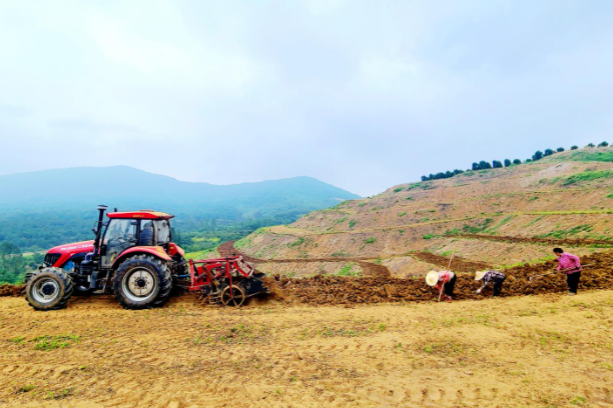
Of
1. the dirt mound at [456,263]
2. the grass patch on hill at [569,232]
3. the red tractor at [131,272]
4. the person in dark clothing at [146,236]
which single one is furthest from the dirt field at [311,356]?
the grass patch on hill at [569,232]

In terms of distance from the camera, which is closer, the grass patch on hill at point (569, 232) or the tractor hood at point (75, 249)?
the tractor hood at point (75, 249)

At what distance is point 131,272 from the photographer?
8172 mm

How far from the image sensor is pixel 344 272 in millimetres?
25797

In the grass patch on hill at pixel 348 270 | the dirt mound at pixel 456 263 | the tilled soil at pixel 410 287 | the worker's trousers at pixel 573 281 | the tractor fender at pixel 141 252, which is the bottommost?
the grass patch on hill at pixel 348 270

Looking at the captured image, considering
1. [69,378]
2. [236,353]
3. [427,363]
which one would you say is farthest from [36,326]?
[427,363]

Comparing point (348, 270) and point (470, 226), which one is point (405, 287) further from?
point (470, 226)

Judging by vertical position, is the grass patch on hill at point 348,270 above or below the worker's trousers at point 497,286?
below

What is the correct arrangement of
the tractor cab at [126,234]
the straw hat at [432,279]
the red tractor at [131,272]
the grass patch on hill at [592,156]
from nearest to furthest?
the red tractor at [131,272] → the tractor cab at [126,234] → the straw hat at [432,279] → the grass patch on hill at [592,156]

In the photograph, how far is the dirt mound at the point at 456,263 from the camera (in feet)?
61.3

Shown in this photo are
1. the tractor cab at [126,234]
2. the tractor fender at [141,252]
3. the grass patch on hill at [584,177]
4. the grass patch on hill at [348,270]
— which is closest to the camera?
the tractor fender at [141,252]

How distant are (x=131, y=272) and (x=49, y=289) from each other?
197cm

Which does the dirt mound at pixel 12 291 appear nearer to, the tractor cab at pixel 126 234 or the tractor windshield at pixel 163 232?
the tractor cab at pixel 126 234

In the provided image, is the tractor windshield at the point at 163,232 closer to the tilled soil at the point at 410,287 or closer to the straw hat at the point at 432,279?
the tilled soil at the point at 410,287

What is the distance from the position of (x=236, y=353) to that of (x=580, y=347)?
598 cm
